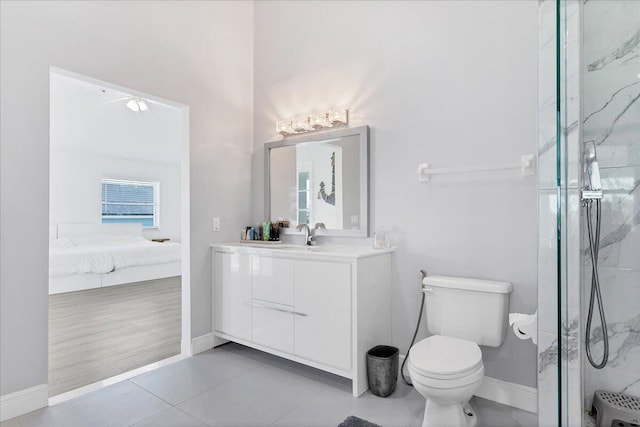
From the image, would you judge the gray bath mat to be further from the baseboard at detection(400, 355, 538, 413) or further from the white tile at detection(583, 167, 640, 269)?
the white tile at detection(583, 167, 640, 269)

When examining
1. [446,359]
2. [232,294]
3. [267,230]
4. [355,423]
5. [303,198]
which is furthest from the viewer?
[267,230]

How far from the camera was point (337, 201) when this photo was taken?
2908mm

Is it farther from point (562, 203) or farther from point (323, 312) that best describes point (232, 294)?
point (562, 203)

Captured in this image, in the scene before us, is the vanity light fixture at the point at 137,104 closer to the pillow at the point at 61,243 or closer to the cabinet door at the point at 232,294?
the cabinet door at the point at 232,294

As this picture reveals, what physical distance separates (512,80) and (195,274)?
268 cm

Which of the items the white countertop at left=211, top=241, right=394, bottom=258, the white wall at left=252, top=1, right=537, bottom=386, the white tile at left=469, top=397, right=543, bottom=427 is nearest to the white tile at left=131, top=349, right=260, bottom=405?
the white countertop at left=211, top=241, right=394, bottom=258

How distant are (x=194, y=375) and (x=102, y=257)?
12.5 feet

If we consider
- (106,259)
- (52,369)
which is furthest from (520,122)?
(106,259)

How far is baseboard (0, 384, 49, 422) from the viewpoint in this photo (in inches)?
78.9

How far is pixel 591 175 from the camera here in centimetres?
152

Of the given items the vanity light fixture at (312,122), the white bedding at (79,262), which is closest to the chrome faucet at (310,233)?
the vanity light fixture at (312,122)

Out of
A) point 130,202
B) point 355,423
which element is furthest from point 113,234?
point 355,423

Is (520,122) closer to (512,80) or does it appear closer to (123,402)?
(512,80)

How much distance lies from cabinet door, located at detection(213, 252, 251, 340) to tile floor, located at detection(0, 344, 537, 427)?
36cm
